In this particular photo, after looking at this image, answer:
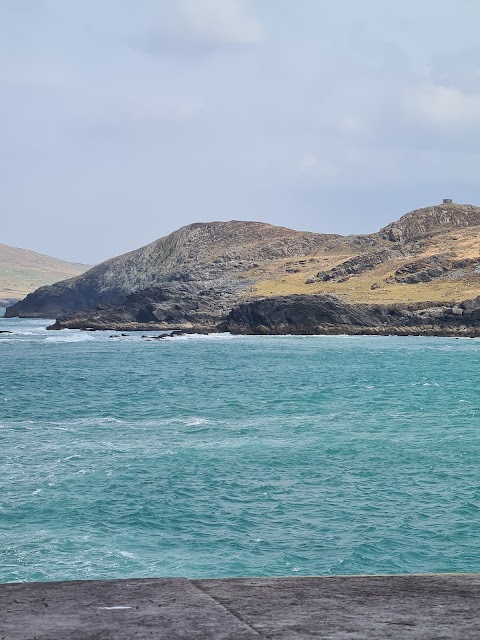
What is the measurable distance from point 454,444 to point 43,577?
65.3ft

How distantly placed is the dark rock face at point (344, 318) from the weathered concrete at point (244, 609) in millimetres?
122186

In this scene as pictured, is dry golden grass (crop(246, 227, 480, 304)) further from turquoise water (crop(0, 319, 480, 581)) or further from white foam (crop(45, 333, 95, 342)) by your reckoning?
turquoise water (crop(0, 319, 480, 581))

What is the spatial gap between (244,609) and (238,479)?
20915 millimetres

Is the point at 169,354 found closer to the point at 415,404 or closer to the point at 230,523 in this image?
the point at 415,404

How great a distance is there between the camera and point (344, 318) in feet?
451

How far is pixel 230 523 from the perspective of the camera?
855 inches

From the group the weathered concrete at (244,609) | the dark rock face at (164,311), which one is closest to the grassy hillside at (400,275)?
the dark rock face at (164,311)

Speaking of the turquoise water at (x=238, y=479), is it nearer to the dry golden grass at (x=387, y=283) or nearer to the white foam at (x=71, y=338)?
the white foam at (x=71, y=338)

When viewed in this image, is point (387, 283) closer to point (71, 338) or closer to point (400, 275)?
point (400, 275)

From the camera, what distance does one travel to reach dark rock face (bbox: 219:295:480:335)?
129750mm

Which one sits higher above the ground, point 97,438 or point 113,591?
point 113,591

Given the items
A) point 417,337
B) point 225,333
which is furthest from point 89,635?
point 225,333

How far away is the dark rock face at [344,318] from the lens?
426 ft

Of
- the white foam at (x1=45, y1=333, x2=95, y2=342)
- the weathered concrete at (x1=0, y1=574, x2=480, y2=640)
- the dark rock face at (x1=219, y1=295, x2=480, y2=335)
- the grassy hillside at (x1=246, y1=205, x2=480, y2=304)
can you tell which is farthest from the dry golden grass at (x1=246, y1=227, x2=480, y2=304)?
the weathered concrete at (x1=0, y1=574, x2=480, y2=640)
